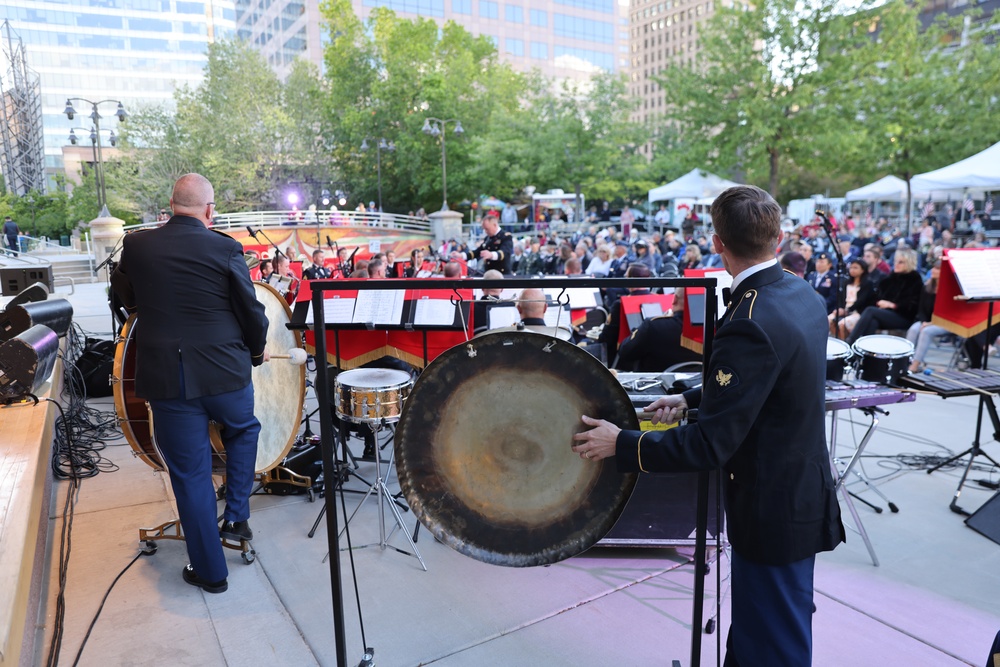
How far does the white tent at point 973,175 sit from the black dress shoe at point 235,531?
14800 mm

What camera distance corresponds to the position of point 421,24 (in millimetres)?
48000

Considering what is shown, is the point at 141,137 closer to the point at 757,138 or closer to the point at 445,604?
the point at 757,138

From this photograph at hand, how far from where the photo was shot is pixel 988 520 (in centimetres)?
439

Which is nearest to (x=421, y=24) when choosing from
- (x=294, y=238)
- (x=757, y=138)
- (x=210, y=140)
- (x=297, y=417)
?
(x=210, y=140)

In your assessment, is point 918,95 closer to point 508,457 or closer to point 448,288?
point 448,288

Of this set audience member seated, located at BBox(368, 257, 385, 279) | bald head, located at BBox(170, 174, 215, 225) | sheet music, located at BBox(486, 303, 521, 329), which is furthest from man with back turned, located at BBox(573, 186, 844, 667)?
audience member seated, located at BBox(368, 257, 385, 279)

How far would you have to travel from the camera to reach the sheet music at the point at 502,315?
5.66 meters

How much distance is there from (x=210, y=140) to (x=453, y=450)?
1613 inches

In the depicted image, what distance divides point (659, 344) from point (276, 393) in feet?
10.2

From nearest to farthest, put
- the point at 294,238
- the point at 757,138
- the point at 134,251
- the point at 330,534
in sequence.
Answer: the point at 330,534 → the point at 134,251 → the point at 757,138 → the point at 294,238

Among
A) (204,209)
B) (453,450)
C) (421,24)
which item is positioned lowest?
(453,450)

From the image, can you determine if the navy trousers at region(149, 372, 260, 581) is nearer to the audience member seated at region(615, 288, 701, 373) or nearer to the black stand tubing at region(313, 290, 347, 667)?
the black stand tubing at region(313, 290, 347, 667)

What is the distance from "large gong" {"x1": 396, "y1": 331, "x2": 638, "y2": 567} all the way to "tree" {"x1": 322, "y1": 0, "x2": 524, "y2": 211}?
3878 cm

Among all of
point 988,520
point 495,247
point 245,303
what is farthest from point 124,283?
point 495,247
